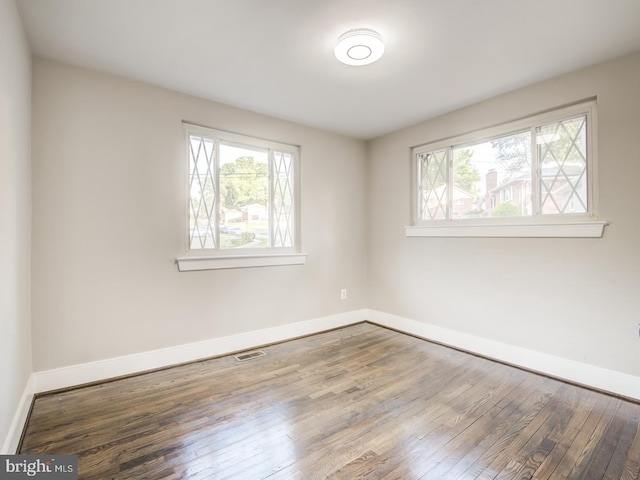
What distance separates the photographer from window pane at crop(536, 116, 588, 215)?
2.52 metres

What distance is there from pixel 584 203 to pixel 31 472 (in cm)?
387

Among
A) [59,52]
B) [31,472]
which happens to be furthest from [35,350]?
[59,52]

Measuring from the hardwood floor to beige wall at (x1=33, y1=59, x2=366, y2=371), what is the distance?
43cm

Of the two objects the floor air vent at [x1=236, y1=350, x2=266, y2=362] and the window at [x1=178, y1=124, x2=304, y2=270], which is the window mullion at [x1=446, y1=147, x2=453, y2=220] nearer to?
the window at [x1=178, y1=124, x2=304, y2=270]

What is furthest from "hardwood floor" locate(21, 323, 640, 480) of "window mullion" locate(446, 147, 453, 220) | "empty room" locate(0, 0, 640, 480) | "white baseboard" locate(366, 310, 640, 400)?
"window mullion" locate(446, 147, 453, 220)

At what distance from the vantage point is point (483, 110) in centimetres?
305

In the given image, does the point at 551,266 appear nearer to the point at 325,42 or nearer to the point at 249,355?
the point at 325,42

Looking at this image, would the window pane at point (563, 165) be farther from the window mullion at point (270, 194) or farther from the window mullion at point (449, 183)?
the window mullion at point (270, 194)

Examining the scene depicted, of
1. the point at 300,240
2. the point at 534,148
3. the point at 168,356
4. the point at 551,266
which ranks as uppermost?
the point at 534,148

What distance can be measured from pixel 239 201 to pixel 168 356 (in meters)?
1.62

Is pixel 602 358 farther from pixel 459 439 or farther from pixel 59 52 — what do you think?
pixel 59 52
